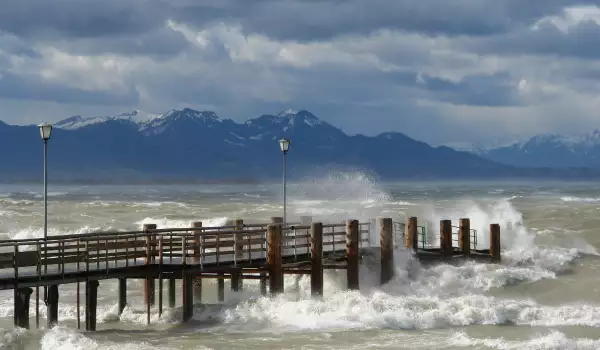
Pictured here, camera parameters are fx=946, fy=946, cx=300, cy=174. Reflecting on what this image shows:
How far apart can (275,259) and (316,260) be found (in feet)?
5.06

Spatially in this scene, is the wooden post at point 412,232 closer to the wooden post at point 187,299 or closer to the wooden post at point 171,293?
the wooden post at point 171,293

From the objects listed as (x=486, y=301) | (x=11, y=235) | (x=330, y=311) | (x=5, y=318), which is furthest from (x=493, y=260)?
(x=11, y=235)

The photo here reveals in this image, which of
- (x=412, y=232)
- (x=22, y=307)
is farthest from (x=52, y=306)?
(x=412, y=232)

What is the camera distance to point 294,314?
24.9 m

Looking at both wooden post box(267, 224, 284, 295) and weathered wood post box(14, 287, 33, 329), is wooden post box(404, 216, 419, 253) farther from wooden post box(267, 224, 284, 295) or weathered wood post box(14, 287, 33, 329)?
weathered wood post box(14, 287, 33, 329)

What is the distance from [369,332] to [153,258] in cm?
632

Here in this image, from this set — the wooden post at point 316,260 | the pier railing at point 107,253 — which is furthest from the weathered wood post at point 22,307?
the wooden post at point 316,260

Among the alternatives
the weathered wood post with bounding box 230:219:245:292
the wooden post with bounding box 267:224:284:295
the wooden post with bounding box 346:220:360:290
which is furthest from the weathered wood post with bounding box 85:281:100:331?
the wooden post with bounding box 346:220:360:290

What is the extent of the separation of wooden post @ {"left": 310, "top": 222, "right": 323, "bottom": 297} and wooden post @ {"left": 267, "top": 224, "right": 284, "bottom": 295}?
116 cm

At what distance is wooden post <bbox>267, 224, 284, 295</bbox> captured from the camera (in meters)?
25.7

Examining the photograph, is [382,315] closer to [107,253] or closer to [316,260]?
[316,260]

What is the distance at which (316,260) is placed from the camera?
2694 centimetres

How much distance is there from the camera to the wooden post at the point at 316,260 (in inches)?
1052

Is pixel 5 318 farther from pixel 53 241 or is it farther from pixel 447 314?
pixel 447 314
